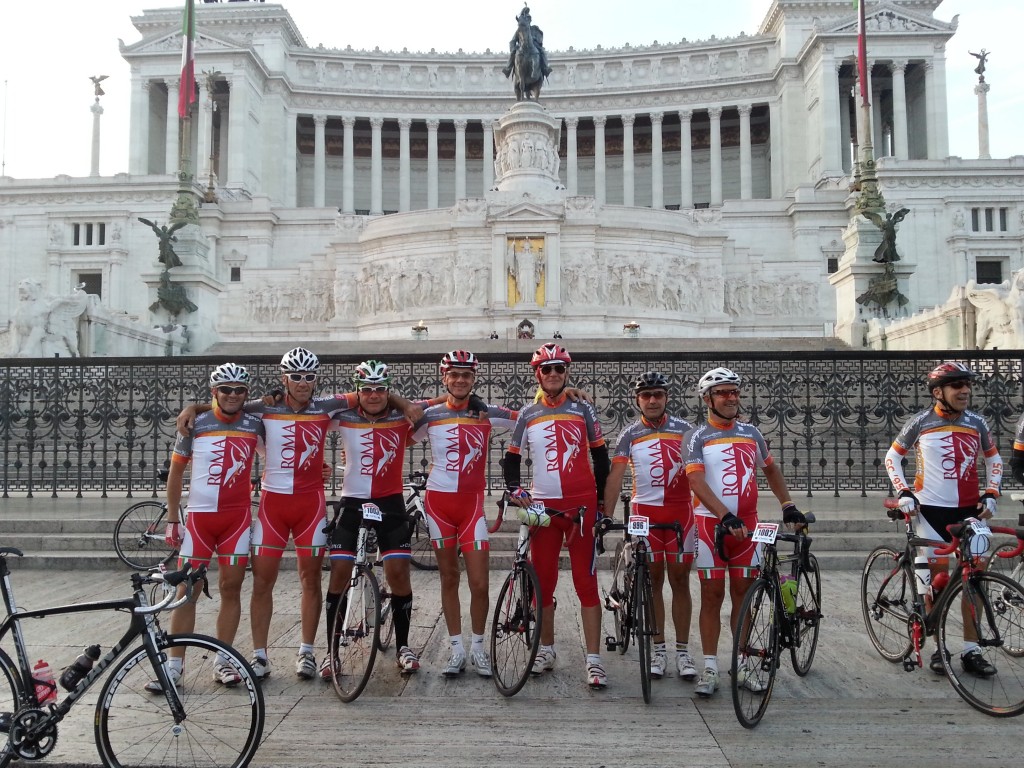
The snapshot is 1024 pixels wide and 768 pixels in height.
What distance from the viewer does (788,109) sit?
64562 millimetres

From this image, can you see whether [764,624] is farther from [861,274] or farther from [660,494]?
[861,274]

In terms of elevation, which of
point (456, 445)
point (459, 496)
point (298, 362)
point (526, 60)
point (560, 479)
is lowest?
point (459, 496)

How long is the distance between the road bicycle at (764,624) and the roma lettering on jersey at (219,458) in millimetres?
3325

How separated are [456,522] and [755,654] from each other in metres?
2.25

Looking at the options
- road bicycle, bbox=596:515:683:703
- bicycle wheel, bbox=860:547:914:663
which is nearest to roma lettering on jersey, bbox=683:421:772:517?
road bicycle, bbox=596:515:683:703

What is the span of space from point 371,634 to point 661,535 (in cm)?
216

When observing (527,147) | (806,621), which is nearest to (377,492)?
(806,621)

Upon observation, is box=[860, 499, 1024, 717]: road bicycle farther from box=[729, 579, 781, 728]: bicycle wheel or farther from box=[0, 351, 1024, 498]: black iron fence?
box=[0, 351, 1024, 498]: black iron fence

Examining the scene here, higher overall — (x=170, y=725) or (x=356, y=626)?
(x=356, y=626)

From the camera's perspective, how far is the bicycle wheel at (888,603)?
5957mm

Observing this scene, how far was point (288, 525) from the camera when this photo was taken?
5953 millimetres

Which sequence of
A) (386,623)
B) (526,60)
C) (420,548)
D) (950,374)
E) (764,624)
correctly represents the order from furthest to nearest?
(526,60)
(420,548)
(386,623)
(950,374)
(764,624)

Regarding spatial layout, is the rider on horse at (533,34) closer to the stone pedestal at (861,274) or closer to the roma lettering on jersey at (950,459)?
the stone pedestal at (861,274)

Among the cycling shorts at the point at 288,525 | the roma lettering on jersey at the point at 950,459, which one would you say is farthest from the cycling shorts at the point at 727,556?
the cycling shorts at the point at 288,525
